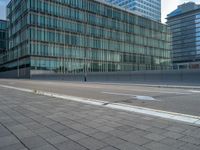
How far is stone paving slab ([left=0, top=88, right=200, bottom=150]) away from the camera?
3816mm

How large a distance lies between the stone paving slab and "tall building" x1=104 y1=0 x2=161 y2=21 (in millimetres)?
109165

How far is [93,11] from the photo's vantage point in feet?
240

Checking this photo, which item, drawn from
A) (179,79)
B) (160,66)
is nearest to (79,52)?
(160,66)

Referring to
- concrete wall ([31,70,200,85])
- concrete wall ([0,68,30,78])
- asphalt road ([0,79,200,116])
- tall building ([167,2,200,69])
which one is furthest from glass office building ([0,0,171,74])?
asphalt road ([0,79,200,116])

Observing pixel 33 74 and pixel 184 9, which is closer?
pixel 33 74

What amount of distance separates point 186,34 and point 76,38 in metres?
79.6

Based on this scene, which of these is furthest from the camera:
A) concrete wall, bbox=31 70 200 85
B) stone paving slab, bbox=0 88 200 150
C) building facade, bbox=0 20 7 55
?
building facade, bbox=0 20 7 55

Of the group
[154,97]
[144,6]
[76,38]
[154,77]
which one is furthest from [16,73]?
[144,6]

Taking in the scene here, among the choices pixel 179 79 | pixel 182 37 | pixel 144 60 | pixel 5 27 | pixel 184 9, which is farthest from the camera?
pixel 184 9

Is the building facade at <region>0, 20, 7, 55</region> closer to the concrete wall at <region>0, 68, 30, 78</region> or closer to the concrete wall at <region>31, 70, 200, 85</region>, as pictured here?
the concrete wall at <region>0, 68, 30, 78</region>

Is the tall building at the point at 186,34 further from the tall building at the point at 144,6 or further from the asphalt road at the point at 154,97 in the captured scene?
the asphalt road at the point at 154,97

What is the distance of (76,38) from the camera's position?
6862 centimetres

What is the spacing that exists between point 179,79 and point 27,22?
52.2 meters

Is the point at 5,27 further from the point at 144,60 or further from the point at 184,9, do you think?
the point at 184,9
